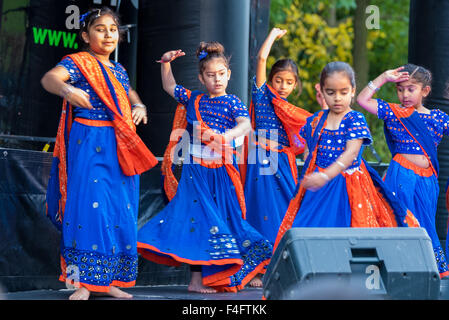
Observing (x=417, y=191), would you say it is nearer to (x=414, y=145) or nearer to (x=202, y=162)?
(x=414, y=145)

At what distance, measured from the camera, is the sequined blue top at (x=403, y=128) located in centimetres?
613

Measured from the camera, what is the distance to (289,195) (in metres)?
6.45

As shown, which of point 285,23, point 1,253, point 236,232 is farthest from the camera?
point 285,23

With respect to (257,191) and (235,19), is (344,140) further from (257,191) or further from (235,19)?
(235,19)

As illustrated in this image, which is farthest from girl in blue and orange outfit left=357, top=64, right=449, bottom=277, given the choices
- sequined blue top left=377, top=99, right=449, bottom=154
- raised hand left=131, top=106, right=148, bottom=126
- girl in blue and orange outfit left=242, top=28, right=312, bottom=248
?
raised hand left=131, top=106, right=148, bottom=126

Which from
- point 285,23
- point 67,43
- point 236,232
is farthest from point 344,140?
point 285,23

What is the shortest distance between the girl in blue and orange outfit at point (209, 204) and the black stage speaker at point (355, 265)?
1.71 m

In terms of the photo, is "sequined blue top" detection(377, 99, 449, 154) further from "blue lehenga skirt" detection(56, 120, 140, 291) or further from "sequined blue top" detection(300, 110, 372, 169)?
"blue lehenga skirt" detection(56, 120, 140, 291)

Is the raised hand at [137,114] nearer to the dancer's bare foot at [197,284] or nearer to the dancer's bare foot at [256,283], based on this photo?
the dancer's bare foot at [197,284]

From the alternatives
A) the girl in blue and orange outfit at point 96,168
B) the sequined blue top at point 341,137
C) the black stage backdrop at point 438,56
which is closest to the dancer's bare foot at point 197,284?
the girl in blue and orange outfit at point 96,168

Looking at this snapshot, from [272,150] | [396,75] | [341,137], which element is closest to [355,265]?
[341,137]

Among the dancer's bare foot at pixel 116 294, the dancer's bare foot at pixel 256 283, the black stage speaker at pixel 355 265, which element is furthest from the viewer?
the dancer's bare foot at pixel 256 283

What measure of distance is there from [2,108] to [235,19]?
203 centimetres

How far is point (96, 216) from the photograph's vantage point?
16.9ft
